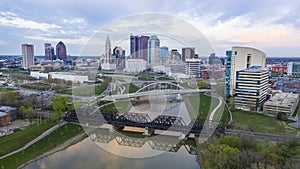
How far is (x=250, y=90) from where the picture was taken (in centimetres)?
902

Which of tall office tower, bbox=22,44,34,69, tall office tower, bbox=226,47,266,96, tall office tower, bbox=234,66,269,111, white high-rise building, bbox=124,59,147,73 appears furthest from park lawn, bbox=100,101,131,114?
tall office tower, bbox=22,44,34,69

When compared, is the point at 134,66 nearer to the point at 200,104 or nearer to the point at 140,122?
the point at 200,104

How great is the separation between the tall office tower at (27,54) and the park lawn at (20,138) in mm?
22086

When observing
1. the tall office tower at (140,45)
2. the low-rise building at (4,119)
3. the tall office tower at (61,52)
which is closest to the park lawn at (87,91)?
the tall office tower at (140,45)

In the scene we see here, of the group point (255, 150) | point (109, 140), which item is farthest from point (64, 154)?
point (255, 150)

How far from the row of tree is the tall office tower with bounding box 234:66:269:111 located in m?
4.77

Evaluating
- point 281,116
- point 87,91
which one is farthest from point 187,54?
point 281,116

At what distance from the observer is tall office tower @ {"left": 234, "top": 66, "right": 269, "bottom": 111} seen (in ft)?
29.1

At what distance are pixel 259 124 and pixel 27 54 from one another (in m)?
25.9

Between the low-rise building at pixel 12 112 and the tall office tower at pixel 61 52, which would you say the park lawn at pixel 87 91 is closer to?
the low-rise building at pixel 12 112

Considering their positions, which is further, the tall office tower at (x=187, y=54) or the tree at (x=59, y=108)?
the tall office tower at (x=187, y=54)

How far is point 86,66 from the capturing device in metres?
21.4

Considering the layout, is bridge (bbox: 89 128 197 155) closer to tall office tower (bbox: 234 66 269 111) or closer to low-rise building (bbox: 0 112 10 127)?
low-rise building (bbox: 0 112 10 127)

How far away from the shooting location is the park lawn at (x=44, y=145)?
433cm
